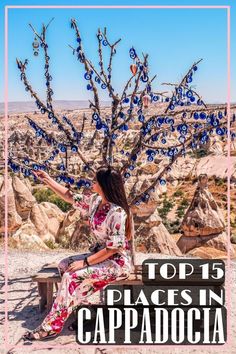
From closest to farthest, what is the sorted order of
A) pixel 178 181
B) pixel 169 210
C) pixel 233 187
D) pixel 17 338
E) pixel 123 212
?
pixel 123 212
pixel 17 338
pixel 169 210
pixel 233 187
pixel 178 181

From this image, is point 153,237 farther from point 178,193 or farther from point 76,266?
point 178,193

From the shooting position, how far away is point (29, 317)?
6.12 m

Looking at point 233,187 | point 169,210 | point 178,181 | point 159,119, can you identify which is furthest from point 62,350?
point 178,181

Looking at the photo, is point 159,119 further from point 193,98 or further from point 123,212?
point 123,212

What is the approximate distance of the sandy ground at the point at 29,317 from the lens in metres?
5.13

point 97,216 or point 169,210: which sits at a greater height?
point 97,216

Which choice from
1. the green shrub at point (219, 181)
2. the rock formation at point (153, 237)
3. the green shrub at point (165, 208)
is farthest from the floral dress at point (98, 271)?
the green shrub at point (219, 181)

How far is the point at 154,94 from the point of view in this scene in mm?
6695

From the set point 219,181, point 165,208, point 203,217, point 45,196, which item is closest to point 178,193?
point 165,208

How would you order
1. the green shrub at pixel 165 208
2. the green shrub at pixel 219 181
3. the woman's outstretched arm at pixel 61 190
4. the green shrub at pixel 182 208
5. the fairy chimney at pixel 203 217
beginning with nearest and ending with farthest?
the woman's outstretched arm at pixel 61 190
the fairy chimney at pixel 203 217
the green shrub at pixel 182 208
the green shrub at pixel 165 208
the green shrub at pixel 219 181

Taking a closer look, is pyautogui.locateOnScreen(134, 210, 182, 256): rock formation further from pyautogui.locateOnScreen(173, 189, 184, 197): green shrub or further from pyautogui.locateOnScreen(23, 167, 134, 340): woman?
pyautogui.locateOnScreen(173, 189, 184, 197): green shrub

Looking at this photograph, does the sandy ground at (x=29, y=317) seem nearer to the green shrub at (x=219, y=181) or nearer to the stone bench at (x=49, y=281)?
the stone bench at (x=49, y=281)

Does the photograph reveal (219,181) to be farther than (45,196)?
Yes

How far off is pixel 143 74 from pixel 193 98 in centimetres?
66
